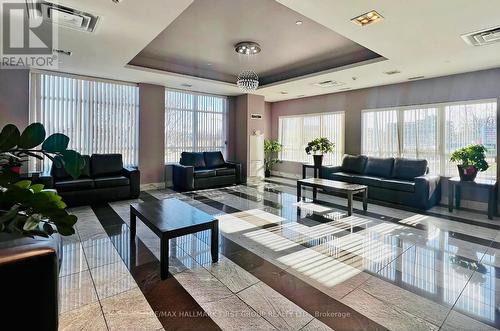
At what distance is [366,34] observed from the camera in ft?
11.2

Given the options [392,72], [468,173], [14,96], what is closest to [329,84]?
[392,72]

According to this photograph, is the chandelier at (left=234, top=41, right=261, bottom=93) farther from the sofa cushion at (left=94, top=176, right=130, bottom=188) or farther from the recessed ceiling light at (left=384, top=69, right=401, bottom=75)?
the sofa cushion at (left=94, top=176, right=130, bottom=188)

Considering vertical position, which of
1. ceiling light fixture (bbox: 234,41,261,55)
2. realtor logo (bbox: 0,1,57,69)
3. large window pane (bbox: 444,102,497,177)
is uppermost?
ceiling light fixture (bbox: 234,41,261,55)

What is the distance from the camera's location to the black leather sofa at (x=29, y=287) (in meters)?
1.21

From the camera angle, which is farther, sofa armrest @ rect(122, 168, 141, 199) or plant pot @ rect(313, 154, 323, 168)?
plant pot @ rect(313, 154, 323, 168)

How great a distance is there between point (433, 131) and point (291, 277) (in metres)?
5.17

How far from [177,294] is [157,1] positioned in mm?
2871

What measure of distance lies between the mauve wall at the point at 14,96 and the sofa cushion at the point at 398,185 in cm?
736

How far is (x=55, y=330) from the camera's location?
1350 mm

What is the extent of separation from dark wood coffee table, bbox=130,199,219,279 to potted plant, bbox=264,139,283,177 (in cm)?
600

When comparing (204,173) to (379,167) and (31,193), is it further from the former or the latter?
(31,193)

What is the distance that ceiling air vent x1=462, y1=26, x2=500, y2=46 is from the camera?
3.20m

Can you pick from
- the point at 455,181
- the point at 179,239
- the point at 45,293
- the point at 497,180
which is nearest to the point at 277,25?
the point at 179,239

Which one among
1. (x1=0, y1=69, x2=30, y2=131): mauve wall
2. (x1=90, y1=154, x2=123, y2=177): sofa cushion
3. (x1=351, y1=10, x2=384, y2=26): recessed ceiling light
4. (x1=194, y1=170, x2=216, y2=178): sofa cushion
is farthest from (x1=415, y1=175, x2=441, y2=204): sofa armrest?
(x1=0, y1=69, x2=30, y2=131): mauve wall
